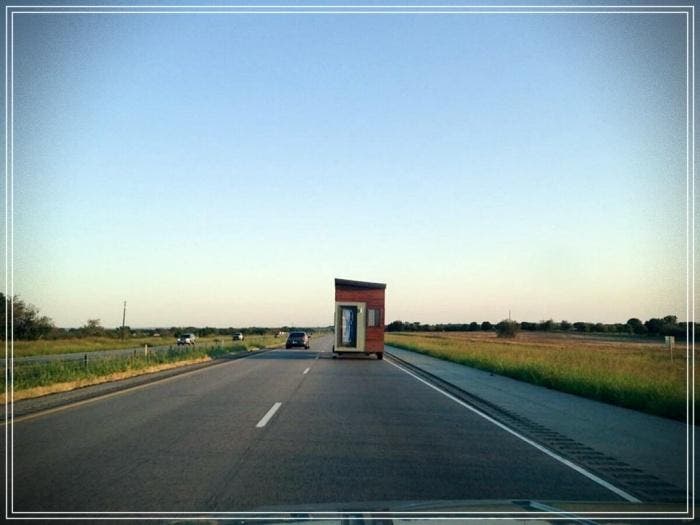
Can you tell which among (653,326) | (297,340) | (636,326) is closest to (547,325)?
(636,326)

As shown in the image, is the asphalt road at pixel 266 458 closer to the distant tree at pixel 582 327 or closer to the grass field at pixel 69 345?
the grass field at pixel 69 345

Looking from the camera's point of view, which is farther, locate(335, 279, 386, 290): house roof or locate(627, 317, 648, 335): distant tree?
locate(627, 317, 648, 335): distant tree

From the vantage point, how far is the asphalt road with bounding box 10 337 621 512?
6.14m

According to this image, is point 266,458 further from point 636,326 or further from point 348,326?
point 636,326

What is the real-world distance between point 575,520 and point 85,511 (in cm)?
418

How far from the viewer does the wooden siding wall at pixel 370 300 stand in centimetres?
3253

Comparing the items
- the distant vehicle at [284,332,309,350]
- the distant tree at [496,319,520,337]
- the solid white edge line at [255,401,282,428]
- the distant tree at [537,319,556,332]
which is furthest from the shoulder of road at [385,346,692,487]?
the distant tree at [537,319,556,332]

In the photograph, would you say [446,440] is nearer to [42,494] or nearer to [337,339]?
[42,494]

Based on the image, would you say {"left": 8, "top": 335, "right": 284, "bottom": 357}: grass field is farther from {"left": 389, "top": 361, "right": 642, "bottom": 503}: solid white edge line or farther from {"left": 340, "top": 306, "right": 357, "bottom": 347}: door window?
{"left": 389, "top": 361, "right": 642, "bottom": 503}: solid white edge line

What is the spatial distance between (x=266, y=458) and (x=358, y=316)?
970 inches

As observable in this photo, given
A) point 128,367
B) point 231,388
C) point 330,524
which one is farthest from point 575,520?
point 128,367

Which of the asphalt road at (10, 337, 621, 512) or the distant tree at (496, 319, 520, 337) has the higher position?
the asphalt road at (10, 337, 621, 512)

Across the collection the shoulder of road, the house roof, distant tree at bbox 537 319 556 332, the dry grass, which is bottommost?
distant tree at bbox 537 319 556 332

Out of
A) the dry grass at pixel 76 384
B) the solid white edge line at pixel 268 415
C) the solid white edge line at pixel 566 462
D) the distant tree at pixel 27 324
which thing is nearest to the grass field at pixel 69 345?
the distant tree at pixel 27 324
